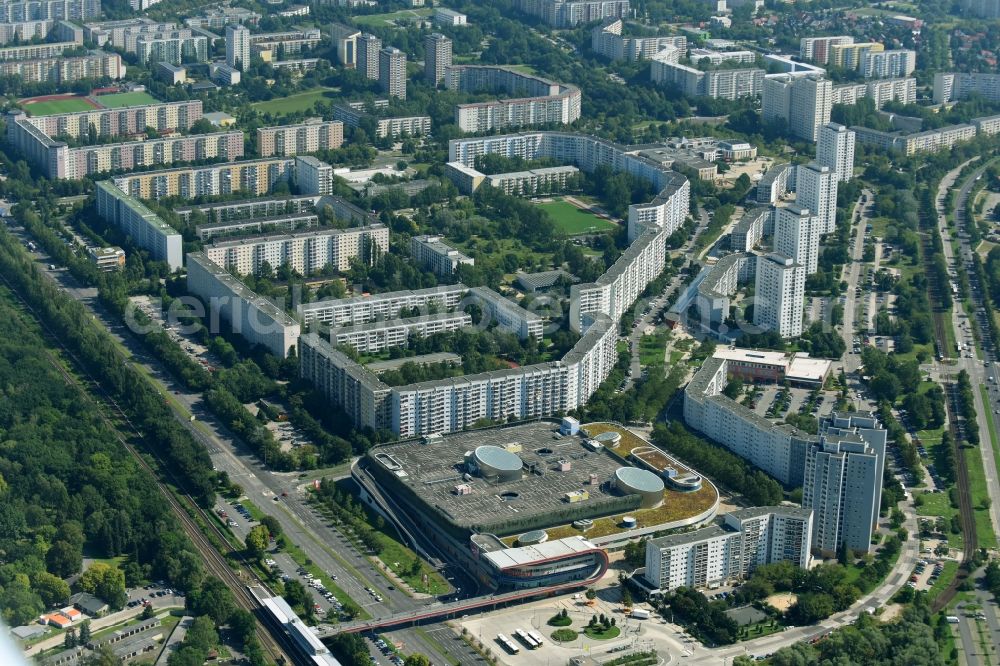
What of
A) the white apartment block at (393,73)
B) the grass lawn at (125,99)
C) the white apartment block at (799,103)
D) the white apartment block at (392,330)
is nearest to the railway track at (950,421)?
the white apartment block at (799,103)

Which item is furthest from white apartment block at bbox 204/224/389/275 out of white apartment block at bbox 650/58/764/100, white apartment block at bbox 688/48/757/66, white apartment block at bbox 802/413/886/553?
white apartment block at bbox 688/48/757/66

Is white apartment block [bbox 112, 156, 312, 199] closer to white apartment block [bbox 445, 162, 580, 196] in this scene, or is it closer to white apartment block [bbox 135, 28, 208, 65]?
white apartment block [bbox 445, 162, 580, 196]

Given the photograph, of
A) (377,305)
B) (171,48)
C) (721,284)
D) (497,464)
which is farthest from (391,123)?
(497,464)

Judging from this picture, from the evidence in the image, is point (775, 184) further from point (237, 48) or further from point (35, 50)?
point (35, 50)

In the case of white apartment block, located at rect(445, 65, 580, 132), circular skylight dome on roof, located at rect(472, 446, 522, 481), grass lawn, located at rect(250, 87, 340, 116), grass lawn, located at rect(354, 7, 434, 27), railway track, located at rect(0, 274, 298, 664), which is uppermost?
grass lawn, located at rect(354, 7, 434, 27)

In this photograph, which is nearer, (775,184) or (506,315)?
(506,315)

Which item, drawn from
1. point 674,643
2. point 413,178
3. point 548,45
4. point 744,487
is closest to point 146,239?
point 413,178

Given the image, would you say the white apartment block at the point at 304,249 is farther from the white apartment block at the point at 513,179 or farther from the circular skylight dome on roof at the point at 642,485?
the circular skylight dome on roof at the point at 642,485
